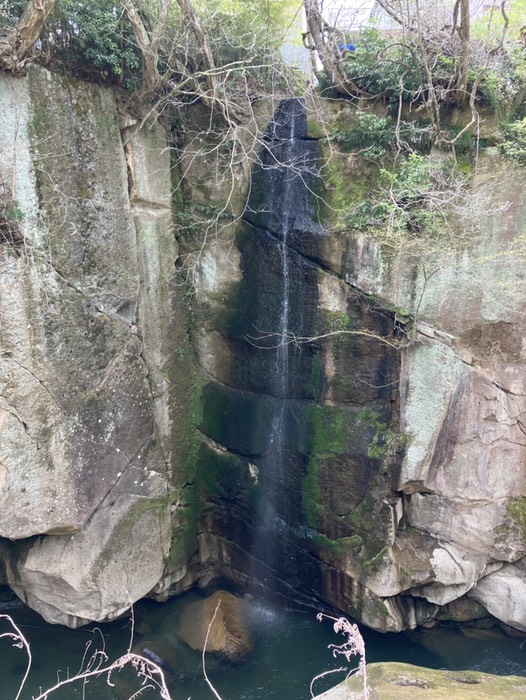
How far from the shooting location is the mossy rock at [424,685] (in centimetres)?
395

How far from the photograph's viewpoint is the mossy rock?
3.95m

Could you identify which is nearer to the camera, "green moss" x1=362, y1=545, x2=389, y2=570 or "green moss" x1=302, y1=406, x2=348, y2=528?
"green moss" x1=362, y1=545, x2=389, y2=570

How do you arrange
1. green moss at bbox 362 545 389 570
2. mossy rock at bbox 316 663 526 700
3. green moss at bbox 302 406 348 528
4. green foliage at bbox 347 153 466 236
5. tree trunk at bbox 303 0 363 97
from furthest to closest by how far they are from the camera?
green moss at bbox 302 406 348 528 → green moss at bbox 362 545 389 570 → tree trunk at bbox 303 0 363 97 → green foliage at bbox 347 153 466 236 → mossy rock at bbox 316 663 526 700

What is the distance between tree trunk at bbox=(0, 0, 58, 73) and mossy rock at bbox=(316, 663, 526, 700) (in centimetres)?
583

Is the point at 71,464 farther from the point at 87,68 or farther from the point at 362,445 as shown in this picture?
the point at 87,68

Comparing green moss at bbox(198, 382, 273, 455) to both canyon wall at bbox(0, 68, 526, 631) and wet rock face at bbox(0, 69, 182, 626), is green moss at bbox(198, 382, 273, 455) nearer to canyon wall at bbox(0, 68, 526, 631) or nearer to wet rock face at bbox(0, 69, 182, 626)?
canyon wall at bbox(0, 68, 526, 631)

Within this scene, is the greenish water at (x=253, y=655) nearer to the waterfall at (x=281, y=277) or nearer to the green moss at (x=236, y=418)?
the waterfall at (x=281, y=277)

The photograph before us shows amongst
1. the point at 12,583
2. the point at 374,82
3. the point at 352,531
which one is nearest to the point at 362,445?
the point at 352,531

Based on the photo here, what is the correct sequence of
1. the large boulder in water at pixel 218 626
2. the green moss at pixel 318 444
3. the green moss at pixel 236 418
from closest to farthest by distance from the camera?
the green moss at pixel 318 444 < the large boulder in water at pixel 218 626 < the green moss at pixel 236 418

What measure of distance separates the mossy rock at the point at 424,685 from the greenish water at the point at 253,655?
1773mm

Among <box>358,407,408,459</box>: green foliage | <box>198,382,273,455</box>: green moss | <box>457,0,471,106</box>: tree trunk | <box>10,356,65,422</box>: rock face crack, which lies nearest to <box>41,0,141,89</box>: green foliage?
<box>10,356,65,422</box>: rock face crack

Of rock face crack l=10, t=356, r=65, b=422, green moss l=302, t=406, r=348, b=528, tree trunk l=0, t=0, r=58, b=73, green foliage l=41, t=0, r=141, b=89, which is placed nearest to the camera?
tree trunk l=0, t=0, r=58, b=73

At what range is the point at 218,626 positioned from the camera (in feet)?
21.3

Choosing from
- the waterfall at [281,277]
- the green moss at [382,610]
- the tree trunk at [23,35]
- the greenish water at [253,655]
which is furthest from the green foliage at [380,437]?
the tree trunk at [23,35]
